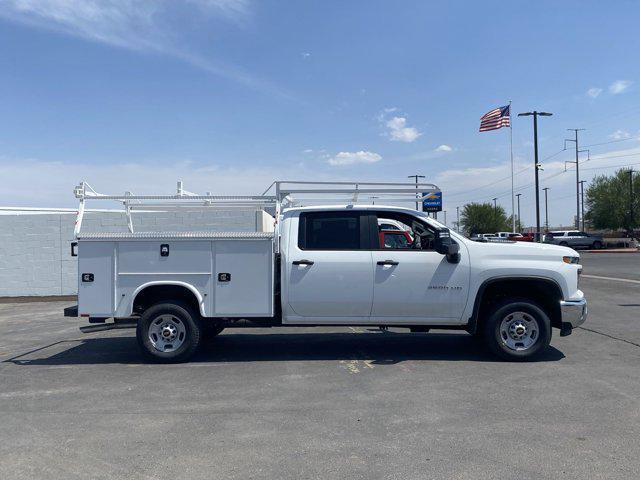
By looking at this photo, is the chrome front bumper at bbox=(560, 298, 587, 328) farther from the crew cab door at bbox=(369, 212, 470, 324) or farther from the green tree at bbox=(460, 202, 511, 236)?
the green tree at bbox=(460, 202, 511, 236)

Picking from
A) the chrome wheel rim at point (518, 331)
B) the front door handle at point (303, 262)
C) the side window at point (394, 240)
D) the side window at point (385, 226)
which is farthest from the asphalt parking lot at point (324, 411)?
the side window at point (385, 226)

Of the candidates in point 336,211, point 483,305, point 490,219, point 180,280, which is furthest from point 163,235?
point 490,219

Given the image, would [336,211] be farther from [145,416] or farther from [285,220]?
[145,416]

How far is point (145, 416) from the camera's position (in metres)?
5.64

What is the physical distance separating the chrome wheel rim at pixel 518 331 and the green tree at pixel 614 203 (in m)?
52.5

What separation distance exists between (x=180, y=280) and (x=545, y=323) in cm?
478

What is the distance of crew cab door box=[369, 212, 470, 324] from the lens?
7.59 metres

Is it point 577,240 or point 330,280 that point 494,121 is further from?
point 330,280

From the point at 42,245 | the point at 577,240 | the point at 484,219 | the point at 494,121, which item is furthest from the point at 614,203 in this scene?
the point at 42,245

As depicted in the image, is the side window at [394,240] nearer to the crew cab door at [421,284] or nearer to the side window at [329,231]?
the crew cab door at [421,284]

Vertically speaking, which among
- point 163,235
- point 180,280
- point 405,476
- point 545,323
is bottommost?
point 405,476

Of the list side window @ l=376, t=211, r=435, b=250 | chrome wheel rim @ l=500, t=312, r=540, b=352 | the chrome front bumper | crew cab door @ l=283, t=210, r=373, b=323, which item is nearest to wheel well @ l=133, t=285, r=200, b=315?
crew cab door @ l=283, t=210, r=373, b=323

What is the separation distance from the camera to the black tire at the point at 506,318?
299 inches

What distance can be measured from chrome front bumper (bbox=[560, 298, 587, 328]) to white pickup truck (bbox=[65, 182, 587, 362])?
14mm
